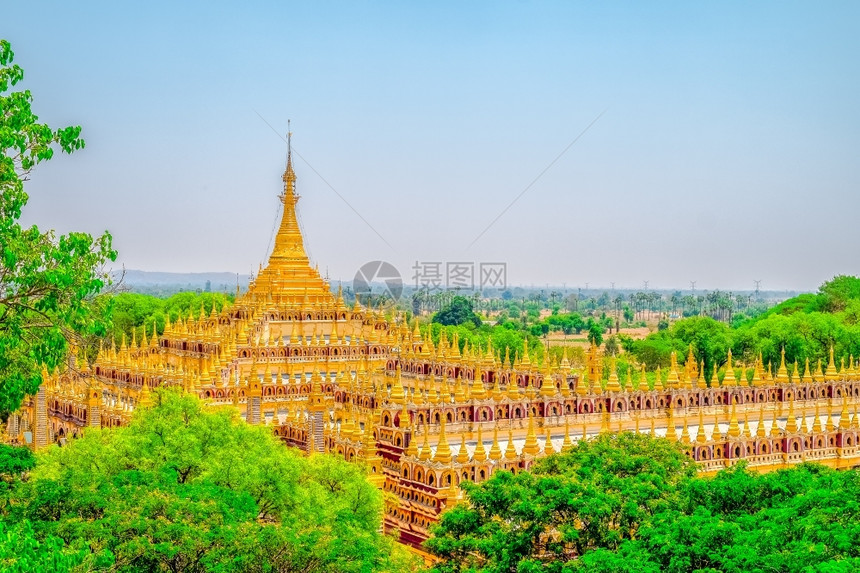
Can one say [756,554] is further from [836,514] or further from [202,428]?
[202,428]

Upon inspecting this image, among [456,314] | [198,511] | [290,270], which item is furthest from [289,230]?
[456,314]

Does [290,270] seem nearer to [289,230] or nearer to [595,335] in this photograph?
[289,230]

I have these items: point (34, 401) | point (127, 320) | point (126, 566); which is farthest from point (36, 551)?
point (127, 320)

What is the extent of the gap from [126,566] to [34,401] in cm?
2782

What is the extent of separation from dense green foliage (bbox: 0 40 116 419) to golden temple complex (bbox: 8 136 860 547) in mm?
12192

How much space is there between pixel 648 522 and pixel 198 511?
28.6 feet

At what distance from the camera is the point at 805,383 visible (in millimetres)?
45562

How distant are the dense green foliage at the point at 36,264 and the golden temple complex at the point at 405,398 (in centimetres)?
1219

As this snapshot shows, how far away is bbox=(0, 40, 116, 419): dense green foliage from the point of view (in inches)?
691

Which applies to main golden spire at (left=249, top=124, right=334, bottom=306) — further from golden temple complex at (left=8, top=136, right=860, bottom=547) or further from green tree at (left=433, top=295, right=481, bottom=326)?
green tree at (left=433, top=295, right=481, bottom=326)

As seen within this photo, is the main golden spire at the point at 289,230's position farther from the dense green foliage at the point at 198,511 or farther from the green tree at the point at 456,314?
the green tree at the point at 456,314

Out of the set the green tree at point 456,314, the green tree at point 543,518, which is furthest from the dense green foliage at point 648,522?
the green tree at point 456,314

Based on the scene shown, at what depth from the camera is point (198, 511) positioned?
808 inches

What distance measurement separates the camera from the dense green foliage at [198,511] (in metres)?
19.3
